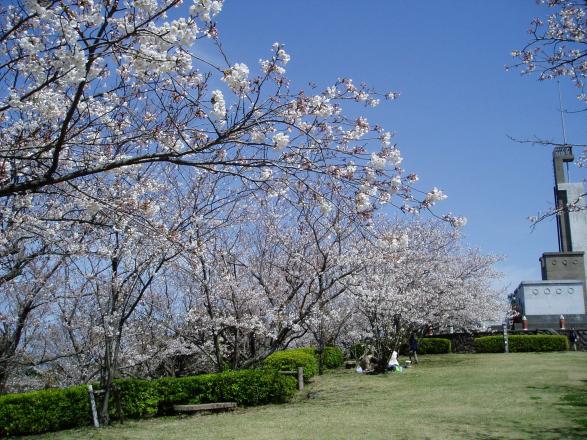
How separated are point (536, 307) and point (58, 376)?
98.9 ft

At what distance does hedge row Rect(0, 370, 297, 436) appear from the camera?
509 inches

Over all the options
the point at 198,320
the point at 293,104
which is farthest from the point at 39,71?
the point at 198,320

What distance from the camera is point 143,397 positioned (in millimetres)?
13938

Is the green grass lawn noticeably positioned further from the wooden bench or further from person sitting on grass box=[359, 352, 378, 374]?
person sitting on grass box=[359, 352, 378, 374]

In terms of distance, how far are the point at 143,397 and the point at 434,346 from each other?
76.8 ft

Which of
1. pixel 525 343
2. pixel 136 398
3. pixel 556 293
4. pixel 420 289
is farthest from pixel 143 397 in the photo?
pixel 556 293

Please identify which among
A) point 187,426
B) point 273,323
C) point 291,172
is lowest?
point 187,426

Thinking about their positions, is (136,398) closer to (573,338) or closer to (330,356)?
(330,356)

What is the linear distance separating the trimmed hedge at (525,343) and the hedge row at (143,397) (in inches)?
758

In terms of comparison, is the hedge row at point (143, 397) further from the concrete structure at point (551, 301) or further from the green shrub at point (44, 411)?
the concrete structure at point (551, 301)

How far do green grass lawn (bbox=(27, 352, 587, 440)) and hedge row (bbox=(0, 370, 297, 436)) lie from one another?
1.82ft

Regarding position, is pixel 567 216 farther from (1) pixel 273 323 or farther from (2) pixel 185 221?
(2) pixel 185 221

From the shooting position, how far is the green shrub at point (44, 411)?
12852mm

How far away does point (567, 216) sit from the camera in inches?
1919
